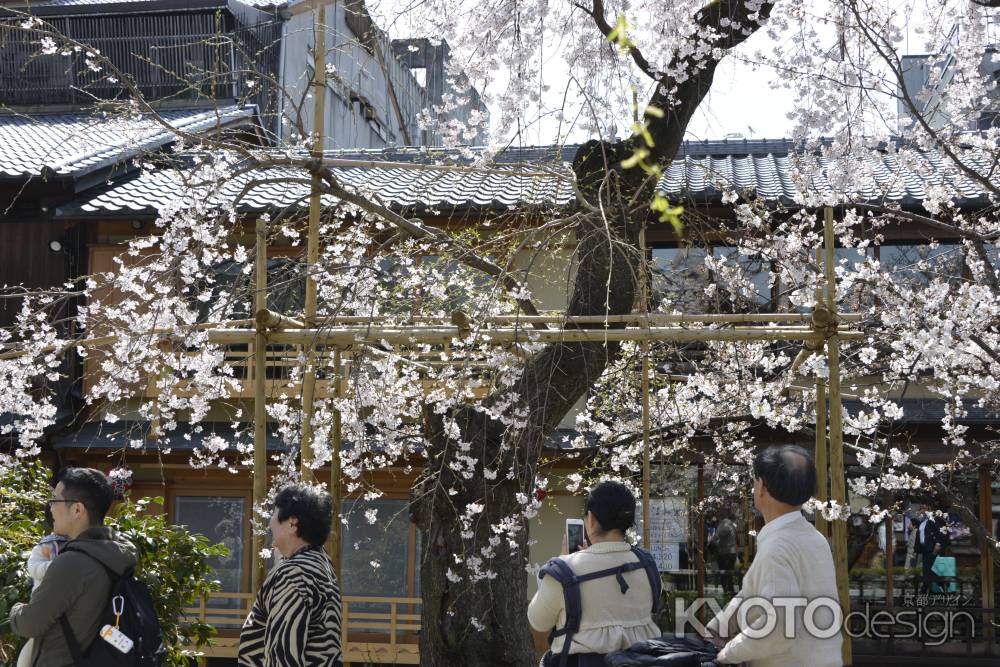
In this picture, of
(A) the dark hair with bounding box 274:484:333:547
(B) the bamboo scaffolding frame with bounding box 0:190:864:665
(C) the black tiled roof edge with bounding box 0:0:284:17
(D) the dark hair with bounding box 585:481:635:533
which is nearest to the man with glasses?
(A) the dark hair with bounding box 274:484:333:547

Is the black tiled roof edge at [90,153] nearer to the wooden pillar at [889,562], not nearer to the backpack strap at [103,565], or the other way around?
the backpack strap at [103,565]

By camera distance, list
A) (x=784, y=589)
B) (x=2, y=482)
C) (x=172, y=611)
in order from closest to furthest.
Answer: (x=784, y=589) → (x=172, y=611) → (x=2, y=482)

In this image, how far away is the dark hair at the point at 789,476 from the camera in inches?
121

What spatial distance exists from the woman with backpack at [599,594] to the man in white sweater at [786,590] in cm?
28

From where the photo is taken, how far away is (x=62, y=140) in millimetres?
9500

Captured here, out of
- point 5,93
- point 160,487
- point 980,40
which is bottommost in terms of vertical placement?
point 160,487

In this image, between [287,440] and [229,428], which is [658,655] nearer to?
[287,440]

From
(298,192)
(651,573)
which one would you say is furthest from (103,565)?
(298,192)

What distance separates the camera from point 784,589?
9.75 feet

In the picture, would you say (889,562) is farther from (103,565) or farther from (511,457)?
(103,565)

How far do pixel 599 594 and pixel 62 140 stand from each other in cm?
807

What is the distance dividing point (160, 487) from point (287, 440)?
6814 mm

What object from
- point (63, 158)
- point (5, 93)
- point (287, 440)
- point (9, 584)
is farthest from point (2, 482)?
point (5, 93)

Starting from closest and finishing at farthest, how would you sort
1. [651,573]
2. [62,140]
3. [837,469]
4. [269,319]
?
[651,573], [837,469], [269,319], [62,140]
